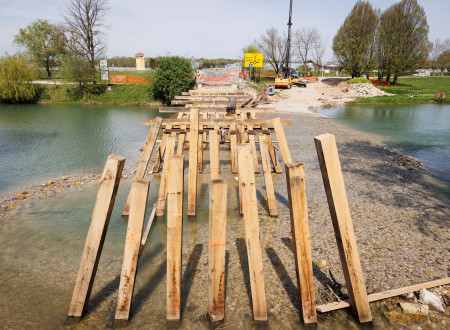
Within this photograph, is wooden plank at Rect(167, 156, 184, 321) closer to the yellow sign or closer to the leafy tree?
the leafy tree

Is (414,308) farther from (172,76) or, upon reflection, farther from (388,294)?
(172,76)

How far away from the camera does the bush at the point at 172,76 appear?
2938 centimetres

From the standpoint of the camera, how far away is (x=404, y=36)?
135ft

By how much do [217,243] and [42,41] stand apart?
5322 centimetres

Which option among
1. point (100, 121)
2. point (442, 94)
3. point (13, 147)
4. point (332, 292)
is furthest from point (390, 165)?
point (442, 94)

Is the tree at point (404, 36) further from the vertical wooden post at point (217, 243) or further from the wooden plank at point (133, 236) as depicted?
the wooden plank at point (133, 236)

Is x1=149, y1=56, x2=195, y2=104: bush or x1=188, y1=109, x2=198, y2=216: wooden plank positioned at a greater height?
x1=149, y1=56, x2=195, y2=104: bush

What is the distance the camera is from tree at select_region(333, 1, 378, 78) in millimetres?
43250

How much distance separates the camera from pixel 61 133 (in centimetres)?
1795

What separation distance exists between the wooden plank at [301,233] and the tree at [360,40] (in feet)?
153

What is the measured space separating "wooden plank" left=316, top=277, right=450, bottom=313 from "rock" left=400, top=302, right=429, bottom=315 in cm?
18

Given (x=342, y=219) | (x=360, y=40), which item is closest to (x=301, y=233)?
(x=342, y=219)

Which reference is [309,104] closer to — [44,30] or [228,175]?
[228,175]

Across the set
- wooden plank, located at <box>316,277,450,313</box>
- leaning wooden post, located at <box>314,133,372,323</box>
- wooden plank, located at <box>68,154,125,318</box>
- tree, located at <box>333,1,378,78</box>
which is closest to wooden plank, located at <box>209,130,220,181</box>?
wooden plank, located at <box>68,154,125,318</box>
